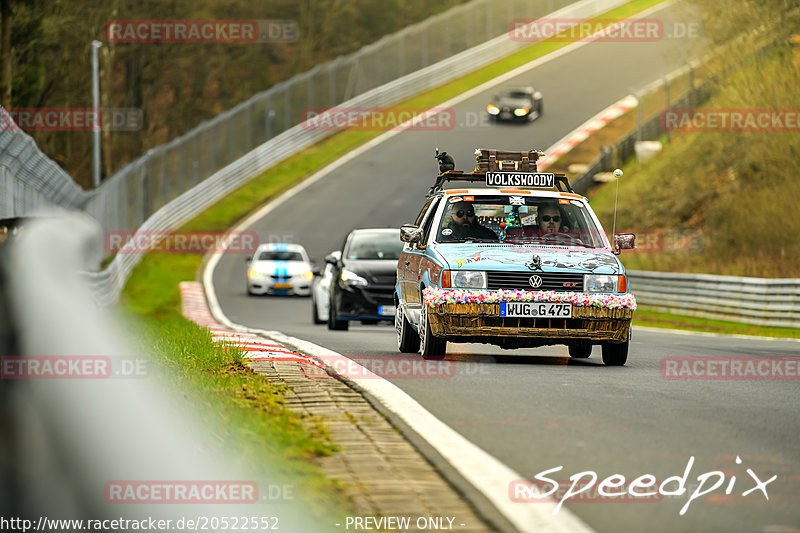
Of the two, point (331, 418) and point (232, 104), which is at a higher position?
point (232, 104)

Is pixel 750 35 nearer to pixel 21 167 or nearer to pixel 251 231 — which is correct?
pixel 251 231

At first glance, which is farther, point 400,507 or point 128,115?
point 128,115

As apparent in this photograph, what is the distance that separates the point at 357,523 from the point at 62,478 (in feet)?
4.04

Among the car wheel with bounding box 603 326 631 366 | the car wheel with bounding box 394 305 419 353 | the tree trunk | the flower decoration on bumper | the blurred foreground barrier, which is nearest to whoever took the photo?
the blurred foreground barrier

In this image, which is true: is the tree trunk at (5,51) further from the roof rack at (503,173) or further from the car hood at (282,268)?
the roof rack at (503,173)

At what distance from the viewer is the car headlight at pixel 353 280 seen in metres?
20.0

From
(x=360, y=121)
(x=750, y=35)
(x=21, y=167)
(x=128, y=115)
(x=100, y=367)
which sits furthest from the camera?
(x=128, y=115)

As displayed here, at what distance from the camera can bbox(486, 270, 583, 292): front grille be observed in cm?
1241

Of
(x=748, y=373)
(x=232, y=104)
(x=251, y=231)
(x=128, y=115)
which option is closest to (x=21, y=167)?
(x=748, y=373)

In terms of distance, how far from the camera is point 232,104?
81.6 meters

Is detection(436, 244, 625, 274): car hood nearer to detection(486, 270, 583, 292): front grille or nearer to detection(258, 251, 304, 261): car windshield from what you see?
detection(486, 270, 583, 292): front grille

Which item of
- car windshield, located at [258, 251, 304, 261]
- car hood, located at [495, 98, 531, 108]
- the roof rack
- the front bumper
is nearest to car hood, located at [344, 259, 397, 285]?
the roof rack

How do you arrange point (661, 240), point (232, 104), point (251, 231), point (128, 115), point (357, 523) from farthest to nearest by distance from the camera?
point (232, 104), point (128, 115), point (251, 231), point (661, 240), point (357, 523)

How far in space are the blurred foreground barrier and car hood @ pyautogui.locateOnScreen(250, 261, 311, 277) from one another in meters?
23.8
